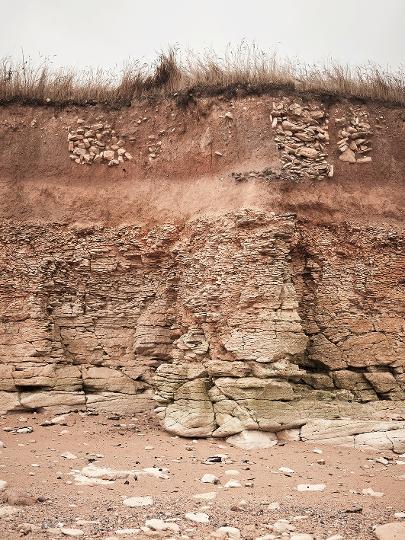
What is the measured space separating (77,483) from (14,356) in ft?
13.5

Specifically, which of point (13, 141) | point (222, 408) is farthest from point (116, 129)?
point (222, 408)

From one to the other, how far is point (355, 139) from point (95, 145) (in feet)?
15.6

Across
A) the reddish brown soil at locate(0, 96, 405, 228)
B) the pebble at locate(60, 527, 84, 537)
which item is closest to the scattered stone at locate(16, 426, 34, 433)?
the reddish brown soil at locate(0, 96, 405, 228)

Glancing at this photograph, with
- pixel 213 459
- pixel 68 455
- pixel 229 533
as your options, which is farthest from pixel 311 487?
pixel 68 455

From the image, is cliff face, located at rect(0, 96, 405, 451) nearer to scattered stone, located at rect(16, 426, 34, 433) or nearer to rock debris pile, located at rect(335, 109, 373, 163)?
rock debris pile, located at rect(335, 109, 373, 163)

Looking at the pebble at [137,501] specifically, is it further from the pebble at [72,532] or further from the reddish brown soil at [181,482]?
the pebble at [72,532]

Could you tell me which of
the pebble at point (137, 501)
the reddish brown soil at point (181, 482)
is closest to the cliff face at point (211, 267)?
the reddish brown soil at point (181, 482)

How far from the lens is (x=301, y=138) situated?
11.5m

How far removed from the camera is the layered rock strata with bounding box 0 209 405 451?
981 centimetres

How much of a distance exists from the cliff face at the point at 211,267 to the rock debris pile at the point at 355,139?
4 cm

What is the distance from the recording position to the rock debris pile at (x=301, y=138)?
444 inches

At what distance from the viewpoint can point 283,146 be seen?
446 inches

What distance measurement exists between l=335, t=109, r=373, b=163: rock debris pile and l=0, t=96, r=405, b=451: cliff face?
0.14 feet

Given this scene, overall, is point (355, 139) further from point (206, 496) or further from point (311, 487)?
point (206, 496)
